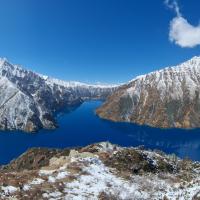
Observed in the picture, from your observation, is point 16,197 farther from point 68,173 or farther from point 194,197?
point 194,197

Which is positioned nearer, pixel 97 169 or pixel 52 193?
pixel 52 193

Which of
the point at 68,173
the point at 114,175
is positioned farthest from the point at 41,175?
the point at 114,175

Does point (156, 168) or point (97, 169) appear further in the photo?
point (156, 168)

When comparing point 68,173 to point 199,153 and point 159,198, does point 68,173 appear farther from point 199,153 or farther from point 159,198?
point 199,153

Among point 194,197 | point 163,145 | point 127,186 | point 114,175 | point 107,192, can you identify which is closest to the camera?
point 194,197

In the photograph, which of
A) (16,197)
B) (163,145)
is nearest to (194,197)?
(16,197)

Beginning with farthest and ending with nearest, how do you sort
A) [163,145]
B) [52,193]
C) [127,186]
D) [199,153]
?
[163,145]
[199,153]
[127,186]
[52,193]
